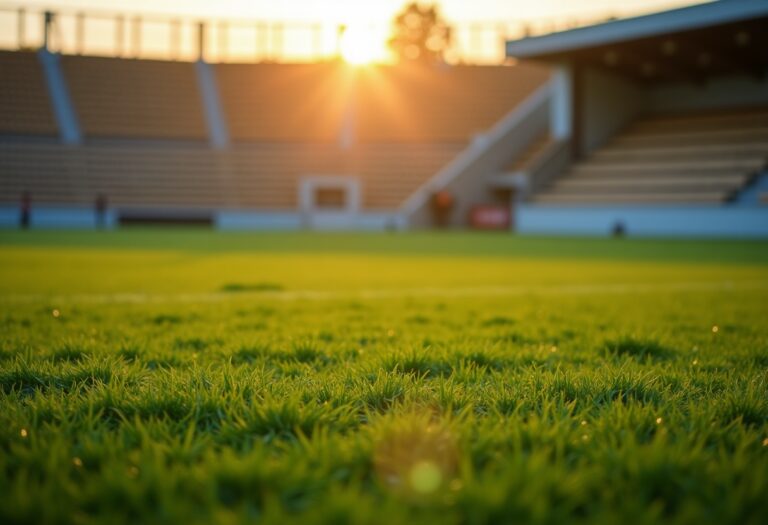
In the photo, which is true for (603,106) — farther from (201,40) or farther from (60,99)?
(60,99)

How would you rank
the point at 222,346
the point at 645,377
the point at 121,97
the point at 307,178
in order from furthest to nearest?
the point at 121,97
the point at 307,178
the point at 222,346
the point at 645,377

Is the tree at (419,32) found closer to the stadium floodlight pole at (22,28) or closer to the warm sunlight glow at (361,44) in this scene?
the warm sunlight glow at (361,44)

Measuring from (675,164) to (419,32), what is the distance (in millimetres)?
45796

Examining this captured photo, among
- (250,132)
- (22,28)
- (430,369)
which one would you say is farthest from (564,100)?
(430,369)

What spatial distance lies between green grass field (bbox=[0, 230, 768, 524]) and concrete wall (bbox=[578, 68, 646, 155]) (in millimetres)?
28984

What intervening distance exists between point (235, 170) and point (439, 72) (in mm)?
14838

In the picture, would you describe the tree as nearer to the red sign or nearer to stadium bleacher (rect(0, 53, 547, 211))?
stadium bleacher (rect(0, 53, 547, 211))

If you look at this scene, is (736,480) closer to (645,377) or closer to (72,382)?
(645,377)

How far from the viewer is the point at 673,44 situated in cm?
2891

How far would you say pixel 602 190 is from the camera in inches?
1142

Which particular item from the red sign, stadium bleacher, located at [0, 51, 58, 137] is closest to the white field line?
the red sign

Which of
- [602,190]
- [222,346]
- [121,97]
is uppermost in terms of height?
[121,97]

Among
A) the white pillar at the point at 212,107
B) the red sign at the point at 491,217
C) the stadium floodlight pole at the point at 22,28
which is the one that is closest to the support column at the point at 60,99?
the stadium floodlight pole at the point at 22,28

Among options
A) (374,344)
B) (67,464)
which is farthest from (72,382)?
(374,344)
